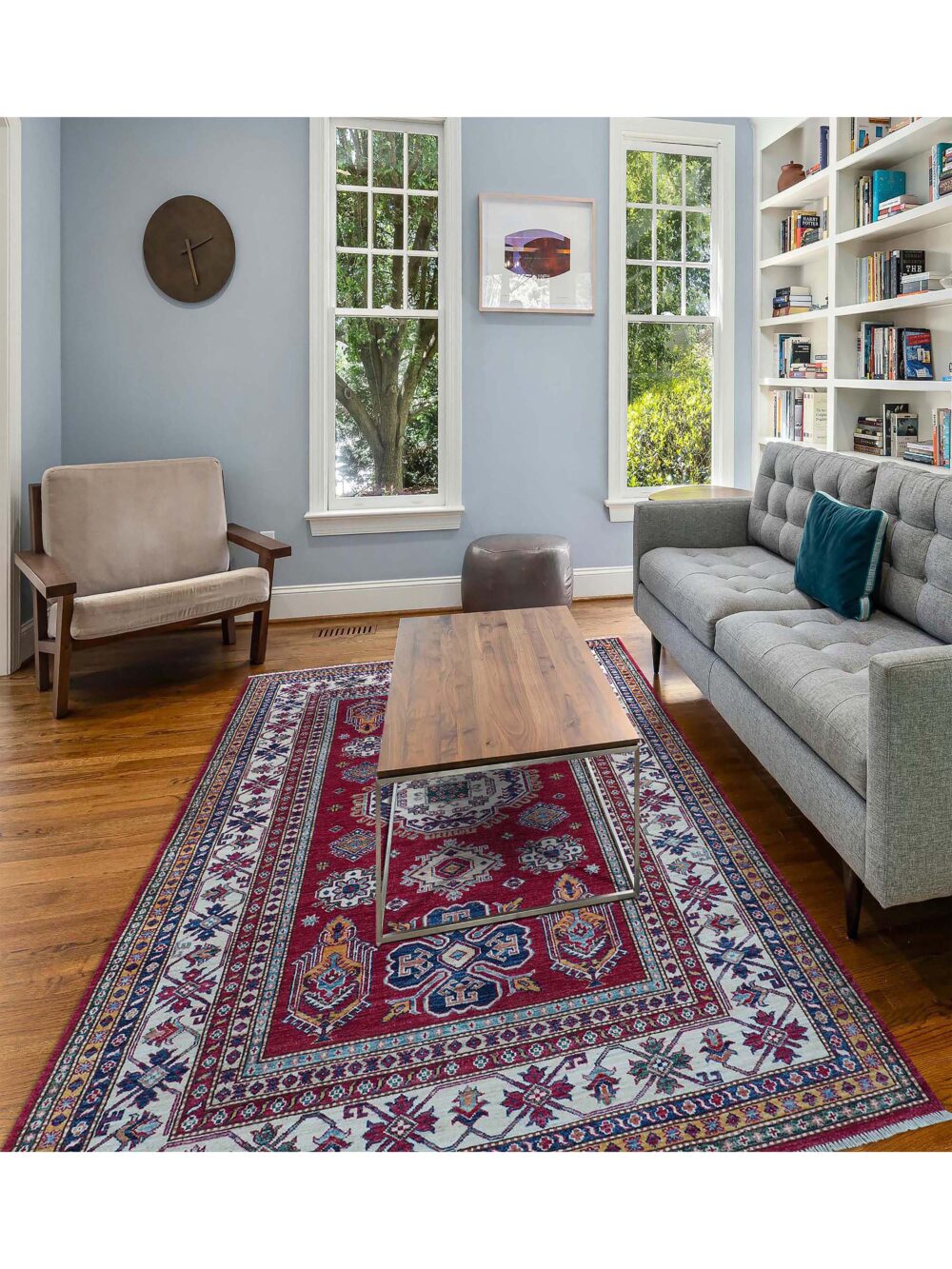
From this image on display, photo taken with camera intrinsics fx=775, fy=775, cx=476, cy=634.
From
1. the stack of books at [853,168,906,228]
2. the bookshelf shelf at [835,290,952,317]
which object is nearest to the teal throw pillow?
the bookshelf shelf at [835,290,952,317]

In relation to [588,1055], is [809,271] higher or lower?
higher

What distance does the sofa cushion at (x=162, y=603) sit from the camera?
2.94 meters

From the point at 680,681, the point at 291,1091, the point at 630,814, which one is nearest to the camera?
the point at 291,1091

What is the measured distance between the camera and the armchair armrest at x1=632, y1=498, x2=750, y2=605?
3.28m

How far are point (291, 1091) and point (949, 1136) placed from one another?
103cm

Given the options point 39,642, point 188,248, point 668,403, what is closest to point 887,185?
point 668,403

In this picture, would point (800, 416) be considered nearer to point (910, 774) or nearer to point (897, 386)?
point (897, 386)

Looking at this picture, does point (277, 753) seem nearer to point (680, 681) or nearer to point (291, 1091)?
point (291, 1091)

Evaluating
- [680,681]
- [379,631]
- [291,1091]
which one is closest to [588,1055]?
[291,1091]

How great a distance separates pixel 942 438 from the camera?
3.24 metres

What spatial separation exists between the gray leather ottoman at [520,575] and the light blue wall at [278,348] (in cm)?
48

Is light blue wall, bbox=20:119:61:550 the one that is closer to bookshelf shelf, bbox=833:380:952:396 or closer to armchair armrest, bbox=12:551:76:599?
armchair armrest, bbox=12:551:76:599

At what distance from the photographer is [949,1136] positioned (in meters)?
1.17

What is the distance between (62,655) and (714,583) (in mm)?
2401
